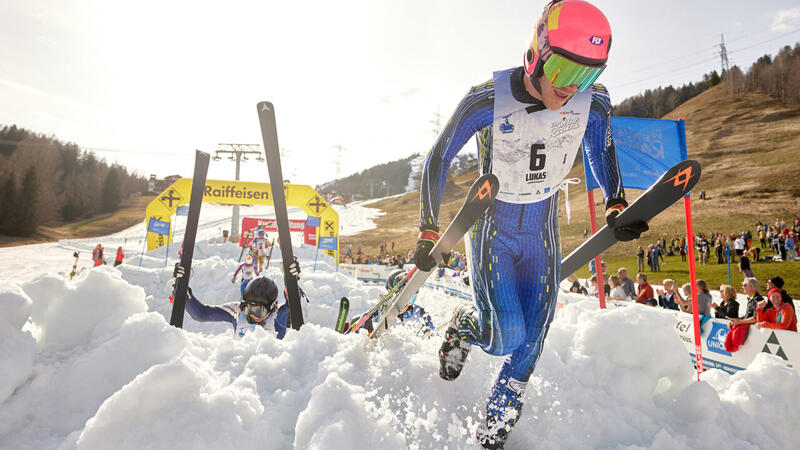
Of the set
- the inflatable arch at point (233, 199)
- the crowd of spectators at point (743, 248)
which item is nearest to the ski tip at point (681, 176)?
the crowd of spectators at point (743, 248)

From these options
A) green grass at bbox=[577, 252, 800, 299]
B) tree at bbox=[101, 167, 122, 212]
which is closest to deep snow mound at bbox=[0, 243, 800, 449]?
green grass at bbox=[577, 252, 800, 299]

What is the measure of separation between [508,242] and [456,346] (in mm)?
713

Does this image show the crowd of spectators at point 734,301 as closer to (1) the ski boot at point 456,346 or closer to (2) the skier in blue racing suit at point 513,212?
(2) the skier in blue racing suit at point 513,212

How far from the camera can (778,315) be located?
17.9 ft

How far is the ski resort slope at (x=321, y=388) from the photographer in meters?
1.67

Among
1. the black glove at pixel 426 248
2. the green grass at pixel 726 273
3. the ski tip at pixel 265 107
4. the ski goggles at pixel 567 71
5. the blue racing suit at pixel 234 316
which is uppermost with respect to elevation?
the ski tip at pixel 265 107

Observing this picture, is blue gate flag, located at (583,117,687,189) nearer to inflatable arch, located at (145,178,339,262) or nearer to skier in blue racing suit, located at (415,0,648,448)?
skier in blue racing suit, located at (415,0,648,448)

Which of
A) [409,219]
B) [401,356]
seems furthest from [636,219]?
[409,219]

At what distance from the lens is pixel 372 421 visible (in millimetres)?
1752

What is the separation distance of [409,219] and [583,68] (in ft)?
185

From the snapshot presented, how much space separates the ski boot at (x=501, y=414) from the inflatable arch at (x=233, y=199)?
16.8 m

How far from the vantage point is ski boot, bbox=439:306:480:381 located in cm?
237

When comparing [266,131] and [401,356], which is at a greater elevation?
[266,131]

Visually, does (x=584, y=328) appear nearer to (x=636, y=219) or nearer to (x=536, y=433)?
(x=536, y=433)
